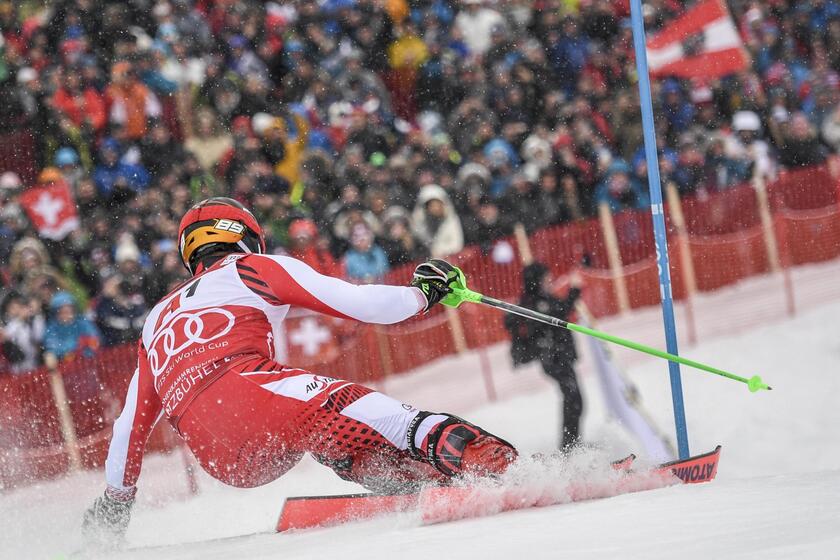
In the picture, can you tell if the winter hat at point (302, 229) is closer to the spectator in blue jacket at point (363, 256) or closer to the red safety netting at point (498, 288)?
the spectator in blue jacket at point (363, 256)

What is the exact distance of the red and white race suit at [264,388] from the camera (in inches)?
185

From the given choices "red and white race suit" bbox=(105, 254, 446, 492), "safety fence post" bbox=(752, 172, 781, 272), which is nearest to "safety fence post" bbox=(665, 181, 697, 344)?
"safety fence post" bbox=(752, 172, 781, 272)

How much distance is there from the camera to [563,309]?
30.2ft

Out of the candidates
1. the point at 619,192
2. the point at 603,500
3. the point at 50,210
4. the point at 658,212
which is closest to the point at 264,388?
the point at 603,500

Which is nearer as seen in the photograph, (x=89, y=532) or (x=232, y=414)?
(x=232, y=414)

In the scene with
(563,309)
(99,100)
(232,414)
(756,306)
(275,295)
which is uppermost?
(99,100)

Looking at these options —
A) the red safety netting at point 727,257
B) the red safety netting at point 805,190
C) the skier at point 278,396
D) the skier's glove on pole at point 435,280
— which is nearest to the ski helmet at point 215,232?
the skier at point 278,396

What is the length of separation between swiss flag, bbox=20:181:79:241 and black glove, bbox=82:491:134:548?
17.1 feet

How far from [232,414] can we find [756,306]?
26.7ft

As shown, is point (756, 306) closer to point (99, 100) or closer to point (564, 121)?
point (564, 121)

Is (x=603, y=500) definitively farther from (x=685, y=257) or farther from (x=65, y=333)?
(x=685, y=257)

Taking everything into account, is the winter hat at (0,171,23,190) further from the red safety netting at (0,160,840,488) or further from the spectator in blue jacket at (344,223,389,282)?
the spectator in blue jacket at (344,223,389,282)

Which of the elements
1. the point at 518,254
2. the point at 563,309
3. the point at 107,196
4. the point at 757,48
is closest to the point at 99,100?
the point at 107,196

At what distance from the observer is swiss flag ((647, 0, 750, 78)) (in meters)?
11.4
